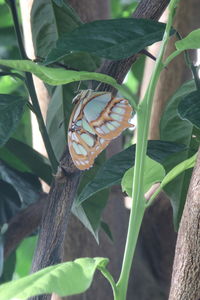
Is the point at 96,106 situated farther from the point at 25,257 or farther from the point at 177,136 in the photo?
the point at 25,257

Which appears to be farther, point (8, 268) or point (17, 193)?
point (8, 268)

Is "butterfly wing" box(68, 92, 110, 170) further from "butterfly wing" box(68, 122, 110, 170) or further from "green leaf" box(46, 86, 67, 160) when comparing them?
"green leaf" box(46, 86, 67, 160)

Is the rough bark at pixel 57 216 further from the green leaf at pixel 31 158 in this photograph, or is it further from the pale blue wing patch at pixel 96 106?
the green leaf at pixel 31 158

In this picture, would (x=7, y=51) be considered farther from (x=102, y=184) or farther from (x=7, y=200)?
(x=102, y=184)

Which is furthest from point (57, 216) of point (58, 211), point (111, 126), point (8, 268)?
point (8, 268)

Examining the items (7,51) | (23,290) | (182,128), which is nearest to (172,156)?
(182,128)

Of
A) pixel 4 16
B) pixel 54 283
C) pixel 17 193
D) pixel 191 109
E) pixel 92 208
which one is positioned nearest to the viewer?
pixel 54 283

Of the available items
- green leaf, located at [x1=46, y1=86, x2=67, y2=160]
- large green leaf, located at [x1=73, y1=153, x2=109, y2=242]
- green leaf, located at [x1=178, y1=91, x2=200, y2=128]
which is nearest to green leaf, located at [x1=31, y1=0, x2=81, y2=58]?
green leaf, located at [x1=46, y1=86, x2=67, y2=160]
